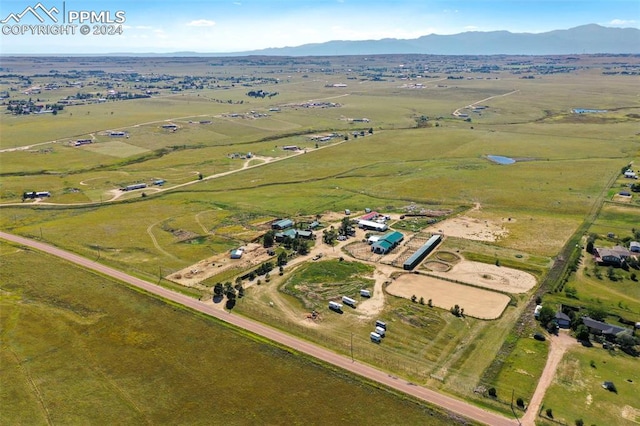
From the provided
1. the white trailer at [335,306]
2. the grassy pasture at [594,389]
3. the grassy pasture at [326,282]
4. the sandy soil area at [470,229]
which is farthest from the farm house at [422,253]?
the grassy pasture at [594,389]

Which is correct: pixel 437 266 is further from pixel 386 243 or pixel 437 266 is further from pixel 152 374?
pixel 152 374

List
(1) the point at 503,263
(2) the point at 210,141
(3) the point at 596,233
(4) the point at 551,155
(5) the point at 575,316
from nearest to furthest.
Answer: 1. (5) the point at 575,316
2. (1) the point at 503,263
3. (3) the point at 596,233
4. (4) the point at 551,155
5. (2) the point at 210,141

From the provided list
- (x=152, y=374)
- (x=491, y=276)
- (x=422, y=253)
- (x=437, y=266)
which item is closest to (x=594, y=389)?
(x=491, y=276)

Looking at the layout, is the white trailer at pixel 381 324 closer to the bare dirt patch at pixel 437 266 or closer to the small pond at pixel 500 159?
the bare dirt patch at pixel 437 266

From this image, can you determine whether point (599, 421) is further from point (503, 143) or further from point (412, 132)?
point (412, 132)

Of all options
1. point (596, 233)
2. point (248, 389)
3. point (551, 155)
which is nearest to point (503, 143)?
point (551, 155)
